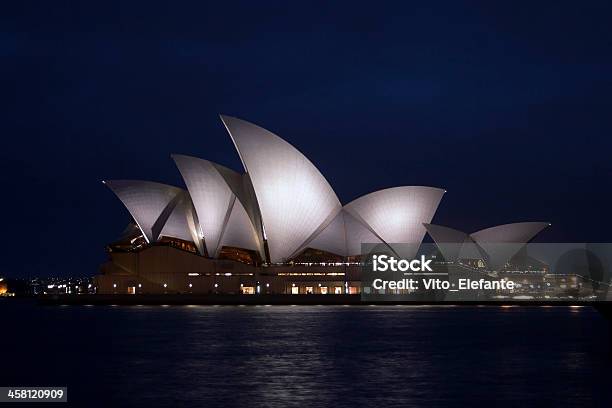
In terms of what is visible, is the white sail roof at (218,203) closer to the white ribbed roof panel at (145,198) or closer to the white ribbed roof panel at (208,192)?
the white ribbed roof panel at (208,192)

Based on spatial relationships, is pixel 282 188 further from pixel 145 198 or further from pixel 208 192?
pixel 145 198

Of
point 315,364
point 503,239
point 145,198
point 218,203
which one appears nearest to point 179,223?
point 145,198

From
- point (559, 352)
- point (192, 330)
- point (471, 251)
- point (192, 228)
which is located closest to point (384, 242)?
point (471, 251)

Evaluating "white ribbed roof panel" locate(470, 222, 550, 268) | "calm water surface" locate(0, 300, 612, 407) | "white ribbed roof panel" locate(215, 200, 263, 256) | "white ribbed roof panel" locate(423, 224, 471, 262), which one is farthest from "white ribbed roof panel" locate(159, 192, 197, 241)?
"calm water surface" locate(0, 300, 612, 407)

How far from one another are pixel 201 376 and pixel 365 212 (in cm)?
5320

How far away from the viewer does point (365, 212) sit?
8025 centimetres

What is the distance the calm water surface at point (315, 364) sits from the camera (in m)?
24.0

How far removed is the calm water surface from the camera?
944 inches

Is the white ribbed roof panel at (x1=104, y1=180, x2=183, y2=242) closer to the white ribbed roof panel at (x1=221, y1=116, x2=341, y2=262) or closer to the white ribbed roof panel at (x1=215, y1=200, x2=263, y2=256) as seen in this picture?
the white ribbed roof panel at (x1=215, y1=200, x2=263, y2=256)

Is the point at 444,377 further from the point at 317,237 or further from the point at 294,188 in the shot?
the point at 317,237

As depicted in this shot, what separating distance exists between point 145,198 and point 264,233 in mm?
10049

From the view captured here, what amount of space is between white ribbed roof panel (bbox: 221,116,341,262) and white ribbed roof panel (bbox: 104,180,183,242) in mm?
9263

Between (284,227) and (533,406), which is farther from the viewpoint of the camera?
(284,227)

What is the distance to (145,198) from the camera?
79312mm
